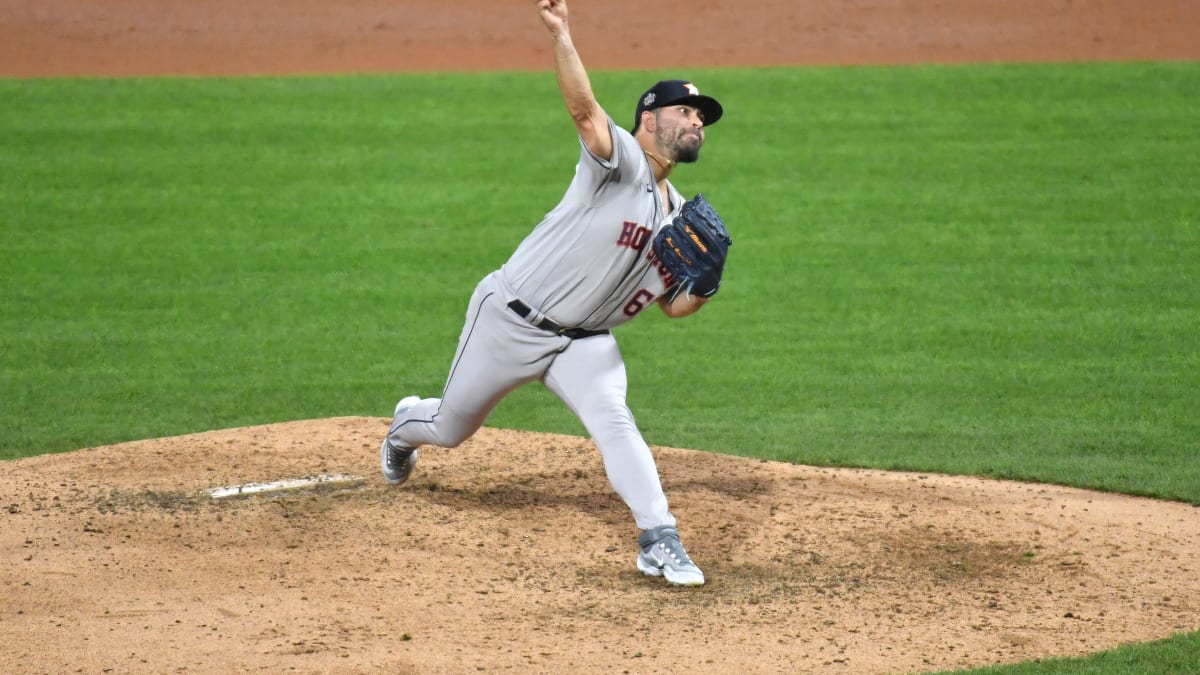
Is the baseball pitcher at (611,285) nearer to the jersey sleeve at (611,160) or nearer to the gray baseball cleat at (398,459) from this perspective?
the jersey sleeve at (611,160)

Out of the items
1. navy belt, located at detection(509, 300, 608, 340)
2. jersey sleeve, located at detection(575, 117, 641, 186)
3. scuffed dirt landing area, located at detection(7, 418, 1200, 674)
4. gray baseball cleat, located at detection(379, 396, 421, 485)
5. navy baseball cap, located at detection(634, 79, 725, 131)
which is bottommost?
scuffed dirt landing area, located at detection(7, 418, 1200, 674)

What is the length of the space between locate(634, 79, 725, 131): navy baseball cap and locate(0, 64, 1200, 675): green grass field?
2155 mm

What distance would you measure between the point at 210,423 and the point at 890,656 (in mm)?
→ 4212

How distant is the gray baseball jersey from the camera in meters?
5.23

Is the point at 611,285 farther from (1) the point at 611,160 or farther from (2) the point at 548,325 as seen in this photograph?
(1) the point at 611,160

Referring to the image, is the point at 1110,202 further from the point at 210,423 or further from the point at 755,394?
the point at 210,423

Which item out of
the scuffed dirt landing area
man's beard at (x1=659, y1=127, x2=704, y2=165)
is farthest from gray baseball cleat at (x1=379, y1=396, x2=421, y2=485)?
man's beard at (x1=659, y1=127, x2=704, y2=165)

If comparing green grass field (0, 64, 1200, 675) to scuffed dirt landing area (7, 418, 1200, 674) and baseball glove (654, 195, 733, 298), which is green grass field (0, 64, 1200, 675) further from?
baseball glove (654, 195, 733, 298)

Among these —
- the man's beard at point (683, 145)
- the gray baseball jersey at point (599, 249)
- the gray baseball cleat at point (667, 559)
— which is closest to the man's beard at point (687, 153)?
the man's beard at point (683, 145)

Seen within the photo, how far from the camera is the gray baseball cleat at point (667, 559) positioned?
17.1 feet

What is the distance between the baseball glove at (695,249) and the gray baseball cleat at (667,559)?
0.87m

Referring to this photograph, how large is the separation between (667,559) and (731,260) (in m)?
5.33

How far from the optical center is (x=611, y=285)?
5.34 m

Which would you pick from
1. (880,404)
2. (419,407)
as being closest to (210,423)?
(419,407)
